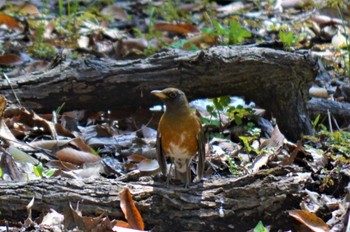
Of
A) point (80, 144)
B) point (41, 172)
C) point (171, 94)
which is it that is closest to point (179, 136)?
point (171, 94)

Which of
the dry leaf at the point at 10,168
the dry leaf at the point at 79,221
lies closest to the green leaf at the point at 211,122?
the dry leaf at the point at 10,168

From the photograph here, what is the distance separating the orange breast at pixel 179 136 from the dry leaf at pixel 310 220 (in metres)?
1.00

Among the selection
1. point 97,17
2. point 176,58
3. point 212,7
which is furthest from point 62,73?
point 212,7

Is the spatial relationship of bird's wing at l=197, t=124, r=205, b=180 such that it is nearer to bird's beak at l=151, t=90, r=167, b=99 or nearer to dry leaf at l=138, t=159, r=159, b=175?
bird's beak at l=151, t=90, r=167, b=99

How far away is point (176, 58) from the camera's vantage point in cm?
659

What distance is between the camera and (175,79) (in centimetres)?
656

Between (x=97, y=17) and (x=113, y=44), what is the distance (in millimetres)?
1266

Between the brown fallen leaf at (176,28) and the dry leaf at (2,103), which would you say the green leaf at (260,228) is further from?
the brown fallen leaf at (176,28)

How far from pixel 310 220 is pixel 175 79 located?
2.31 meters

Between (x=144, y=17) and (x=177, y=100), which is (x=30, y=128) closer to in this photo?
(x=177, y=100)

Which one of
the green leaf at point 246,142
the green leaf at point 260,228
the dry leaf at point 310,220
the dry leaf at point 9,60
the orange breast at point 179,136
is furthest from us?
the dry leaf at point 9,60

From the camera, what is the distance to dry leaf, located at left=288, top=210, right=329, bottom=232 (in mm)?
4551

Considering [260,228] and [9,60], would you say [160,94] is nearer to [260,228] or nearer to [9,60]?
[260,228]

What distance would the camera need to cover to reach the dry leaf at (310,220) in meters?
4.55
